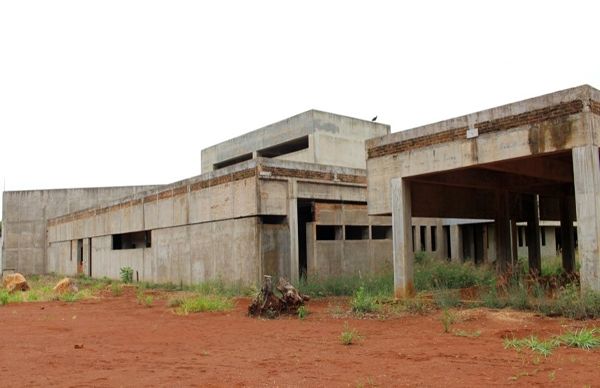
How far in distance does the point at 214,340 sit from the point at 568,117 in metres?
7.64

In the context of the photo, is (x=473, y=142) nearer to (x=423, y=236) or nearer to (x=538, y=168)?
(x=538, y=168)

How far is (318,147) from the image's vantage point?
92.4 ft

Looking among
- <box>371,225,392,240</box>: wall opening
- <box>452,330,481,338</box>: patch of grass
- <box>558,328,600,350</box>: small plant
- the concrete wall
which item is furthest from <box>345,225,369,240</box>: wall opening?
<box>558,328,600,350</box>: small plant

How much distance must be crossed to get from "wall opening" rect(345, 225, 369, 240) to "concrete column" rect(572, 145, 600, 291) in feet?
34.0

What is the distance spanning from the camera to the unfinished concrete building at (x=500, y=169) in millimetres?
10352

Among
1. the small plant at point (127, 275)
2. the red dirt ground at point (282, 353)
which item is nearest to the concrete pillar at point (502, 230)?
the red dirt ground at point (282, 353)

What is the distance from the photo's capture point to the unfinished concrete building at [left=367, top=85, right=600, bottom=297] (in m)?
10.4

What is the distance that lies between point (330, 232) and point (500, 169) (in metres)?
8.26

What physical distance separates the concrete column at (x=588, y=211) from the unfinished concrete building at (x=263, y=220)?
359 inches

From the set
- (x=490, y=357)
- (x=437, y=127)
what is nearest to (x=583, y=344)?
(x=490, y=357)

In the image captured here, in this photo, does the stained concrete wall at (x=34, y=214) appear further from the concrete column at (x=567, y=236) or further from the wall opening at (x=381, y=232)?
the concrete column at (x=567, y=236)

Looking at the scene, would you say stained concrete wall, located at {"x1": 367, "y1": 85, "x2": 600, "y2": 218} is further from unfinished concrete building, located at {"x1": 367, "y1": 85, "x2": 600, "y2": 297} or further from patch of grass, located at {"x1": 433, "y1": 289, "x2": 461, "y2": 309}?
patch of grass, located at {"x1": 433, "y1": 289, "x2": 461, "y2": 309}

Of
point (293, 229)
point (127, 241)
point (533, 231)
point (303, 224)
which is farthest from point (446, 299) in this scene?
point (127, 241)

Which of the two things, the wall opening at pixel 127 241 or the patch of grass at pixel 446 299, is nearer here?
the patch of grass at pixel 446 299
